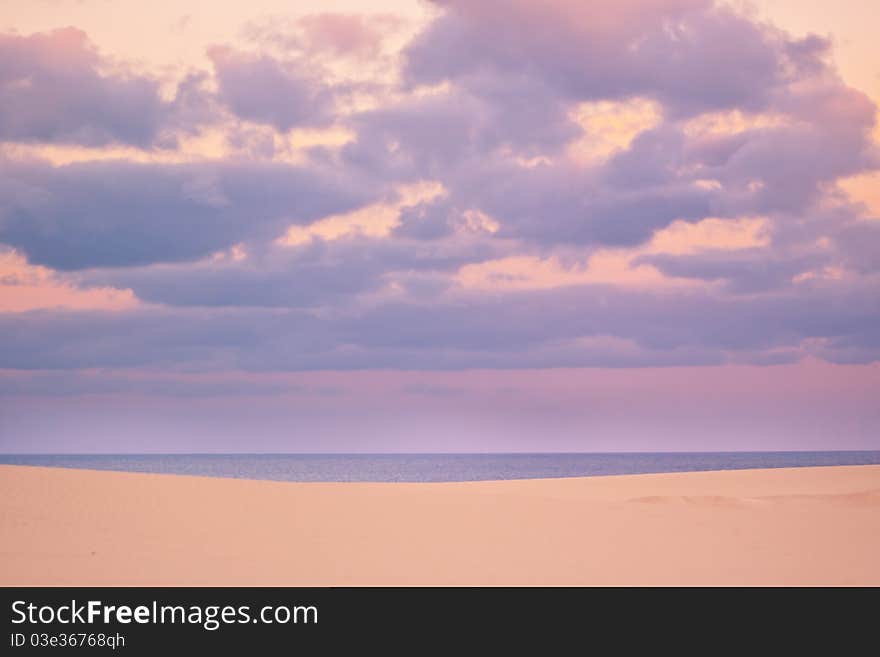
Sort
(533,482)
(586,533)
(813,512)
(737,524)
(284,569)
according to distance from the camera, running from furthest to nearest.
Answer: (533,482) → (813,512) → (737,524) → (586,533) → (284,569)

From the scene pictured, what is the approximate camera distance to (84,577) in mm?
11391

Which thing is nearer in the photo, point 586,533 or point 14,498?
point 586,533

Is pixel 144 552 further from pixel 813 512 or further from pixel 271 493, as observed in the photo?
pixel 813 512

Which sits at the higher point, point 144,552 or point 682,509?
point 682,509

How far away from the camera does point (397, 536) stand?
14.4 meters

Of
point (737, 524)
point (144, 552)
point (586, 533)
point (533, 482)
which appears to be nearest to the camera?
point (144, 552)

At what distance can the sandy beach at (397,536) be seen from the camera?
465 inches

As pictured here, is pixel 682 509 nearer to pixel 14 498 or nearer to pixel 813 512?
pixel 813 512

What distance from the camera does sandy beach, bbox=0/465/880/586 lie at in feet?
38.8

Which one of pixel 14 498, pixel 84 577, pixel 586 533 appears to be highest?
pixel 14 498
